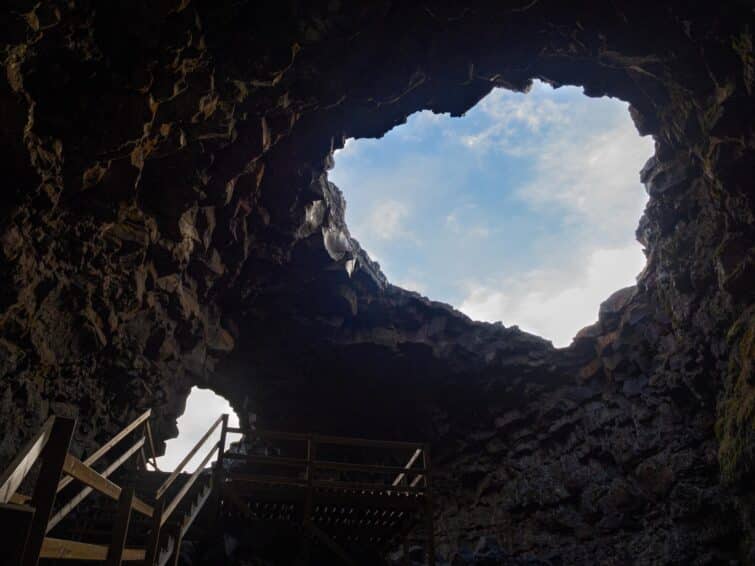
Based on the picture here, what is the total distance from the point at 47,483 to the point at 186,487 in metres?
3.91

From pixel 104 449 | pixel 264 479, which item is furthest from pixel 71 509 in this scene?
pixel 264 479

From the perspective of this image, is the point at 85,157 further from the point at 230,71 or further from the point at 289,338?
the point at 289,338

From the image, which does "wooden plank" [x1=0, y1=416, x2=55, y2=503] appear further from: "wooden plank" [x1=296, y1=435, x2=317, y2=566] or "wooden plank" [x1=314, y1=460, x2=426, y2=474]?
"wooden plank" [x1=314, y1=460, x2=426, y2=474]

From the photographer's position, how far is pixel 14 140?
7652 millimetres

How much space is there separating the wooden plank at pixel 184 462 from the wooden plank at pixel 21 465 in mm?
2468

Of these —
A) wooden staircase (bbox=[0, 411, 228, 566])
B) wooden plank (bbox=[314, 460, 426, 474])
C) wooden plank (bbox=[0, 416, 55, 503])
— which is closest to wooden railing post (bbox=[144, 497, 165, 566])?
wooden staircase (bbox=[0, 411, 228, 566])

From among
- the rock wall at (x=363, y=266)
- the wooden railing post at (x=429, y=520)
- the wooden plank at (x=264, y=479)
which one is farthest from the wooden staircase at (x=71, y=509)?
the wooden railing post at (x=429, y=520)

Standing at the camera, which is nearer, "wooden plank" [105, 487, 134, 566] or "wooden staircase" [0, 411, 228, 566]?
"wooden staircase" [0, 411, 228, 566]

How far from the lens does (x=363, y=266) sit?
62.2ft

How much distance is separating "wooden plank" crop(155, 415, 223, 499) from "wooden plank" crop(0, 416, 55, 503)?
247 centimetres

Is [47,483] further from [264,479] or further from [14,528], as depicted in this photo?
[264,479]

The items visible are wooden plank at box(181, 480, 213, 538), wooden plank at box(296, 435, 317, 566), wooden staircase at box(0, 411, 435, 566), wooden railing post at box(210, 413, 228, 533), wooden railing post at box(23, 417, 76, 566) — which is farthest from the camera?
wooden plank at box(296, 435, 317, 566)

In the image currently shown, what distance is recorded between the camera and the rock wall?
868 centimetres

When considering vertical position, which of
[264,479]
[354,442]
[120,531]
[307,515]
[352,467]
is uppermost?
[354,442]
